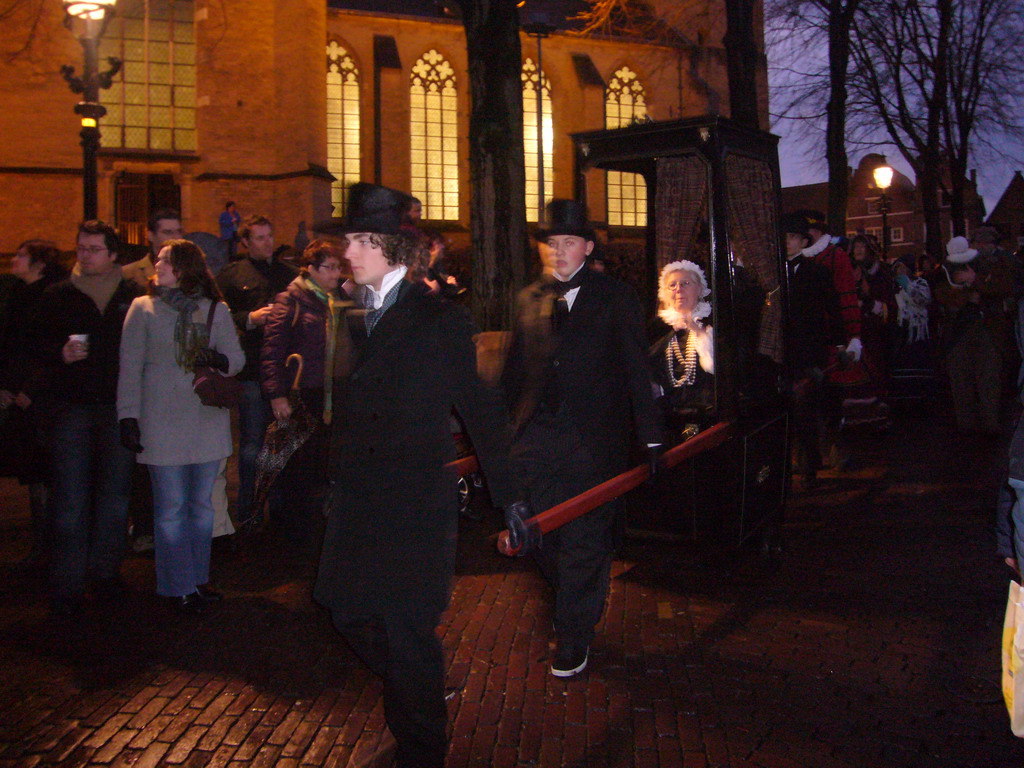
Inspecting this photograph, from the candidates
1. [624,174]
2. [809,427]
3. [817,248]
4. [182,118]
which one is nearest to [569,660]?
[809,427]

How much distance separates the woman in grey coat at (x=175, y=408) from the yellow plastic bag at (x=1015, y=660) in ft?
12.7

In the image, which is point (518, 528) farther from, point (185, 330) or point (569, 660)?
point (185, 330)

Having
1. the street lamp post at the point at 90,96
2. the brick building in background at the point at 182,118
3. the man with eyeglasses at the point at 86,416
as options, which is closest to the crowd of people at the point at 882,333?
the man with eyeglasses at the point at 86,416

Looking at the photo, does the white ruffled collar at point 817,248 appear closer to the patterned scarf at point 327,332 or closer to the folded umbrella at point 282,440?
the patterned scarf at point 327,332

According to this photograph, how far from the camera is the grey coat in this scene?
17.0ft

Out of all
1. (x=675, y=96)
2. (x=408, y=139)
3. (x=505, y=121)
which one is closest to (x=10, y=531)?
(x=505, y=121)

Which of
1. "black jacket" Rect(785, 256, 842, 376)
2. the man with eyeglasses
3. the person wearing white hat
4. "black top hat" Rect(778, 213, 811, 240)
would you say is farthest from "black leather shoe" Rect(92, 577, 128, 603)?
the person wearing white hat

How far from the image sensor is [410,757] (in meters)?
3.20

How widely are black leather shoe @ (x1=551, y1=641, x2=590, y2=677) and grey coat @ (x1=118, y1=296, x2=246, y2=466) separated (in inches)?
89.8

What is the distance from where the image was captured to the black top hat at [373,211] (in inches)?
126

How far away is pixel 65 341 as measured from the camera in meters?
5.38

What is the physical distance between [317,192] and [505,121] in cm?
1547

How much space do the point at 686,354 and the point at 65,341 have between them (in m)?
3.58

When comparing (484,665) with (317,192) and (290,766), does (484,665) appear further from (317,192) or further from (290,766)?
(317,192)
